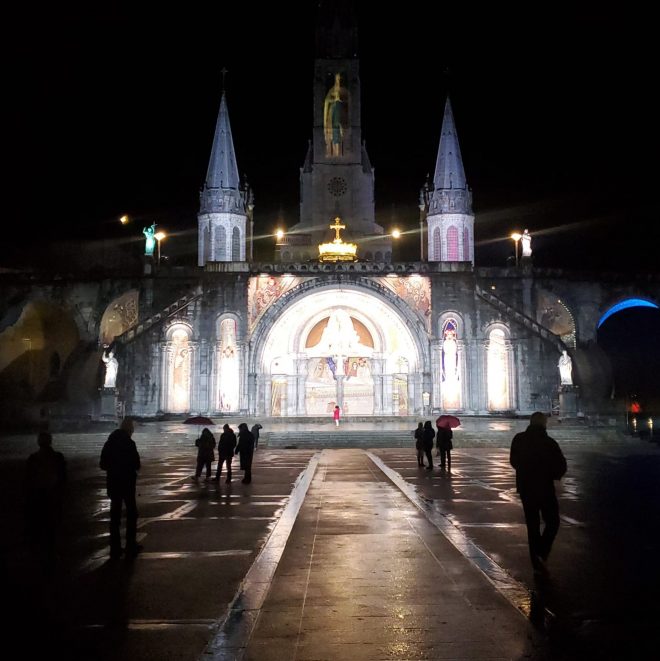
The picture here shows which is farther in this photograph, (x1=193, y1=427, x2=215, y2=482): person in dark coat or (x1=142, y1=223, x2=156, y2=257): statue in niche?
(x1=142, y1=223, x2=156, y2=257): statue in niche

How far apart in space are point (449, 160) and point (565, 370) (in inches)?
770

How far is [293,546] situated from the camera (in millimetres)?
8836

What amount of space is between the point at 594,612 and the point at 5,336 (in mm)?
45223

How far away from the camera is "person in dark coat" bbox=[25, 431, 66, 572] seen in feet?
25.7

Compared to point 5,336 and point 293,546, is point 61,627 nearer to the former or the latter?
point 293,546

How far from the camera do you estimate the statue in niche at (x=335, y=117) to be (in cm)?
5294

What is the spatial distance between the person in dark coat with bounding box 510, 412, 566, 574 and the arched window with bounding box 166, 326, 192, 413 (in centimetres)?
3387

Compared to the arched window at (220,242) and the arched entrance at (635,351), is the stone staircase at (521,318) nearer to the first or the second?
the arched entrance at (635,351)

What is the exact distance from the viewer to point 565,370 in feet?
120

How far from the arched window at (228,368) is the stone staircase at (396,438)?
9252 mm

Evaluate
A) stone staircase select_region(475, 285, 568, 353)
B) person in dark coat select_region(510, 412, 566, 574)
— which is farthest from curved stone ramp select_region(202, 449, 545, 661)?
stone staircase select_region(475, 285, 568, 353)

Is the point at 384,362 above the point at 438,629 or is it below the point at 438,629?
above

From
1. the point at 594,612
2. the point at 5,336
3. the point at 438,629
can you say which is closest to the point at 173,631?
the point at 438,629

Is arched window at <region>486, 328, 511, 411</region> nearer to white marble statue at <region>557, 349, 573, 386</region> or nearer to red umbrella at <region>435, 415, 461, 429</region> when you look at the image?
white marble statue at <region>557, 349, 573, 386</region>
